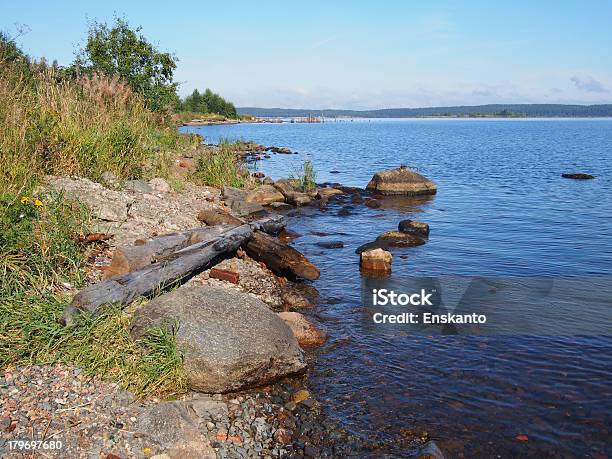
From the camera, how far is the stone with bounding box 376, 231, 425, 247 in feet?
49.9

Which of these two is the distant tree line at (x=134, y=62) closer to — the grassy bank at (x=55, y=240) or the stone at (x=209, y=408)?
the grassy bank at (x=55, y=240)

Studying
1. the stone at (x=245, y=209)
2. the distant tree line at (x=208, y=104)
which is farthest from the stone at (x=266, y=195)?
the distant tree line at (x=208, y=104)

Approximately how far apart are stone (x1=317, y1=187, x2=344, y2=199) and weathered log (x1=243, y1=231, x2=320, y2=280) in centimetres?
1114

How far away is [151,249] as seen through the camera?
363 inches

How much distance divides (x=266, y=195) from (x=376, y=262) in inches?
361

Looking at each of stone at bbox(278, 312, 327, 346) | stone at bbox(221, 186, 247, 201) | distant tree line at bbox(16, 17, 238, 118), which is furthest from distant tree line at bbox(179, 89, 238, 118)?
stone at bbox(278, 312, 327, 346)

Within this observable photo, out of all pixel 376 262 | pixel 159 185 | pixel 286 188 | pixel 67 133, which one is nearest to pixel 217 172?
pixel 286 188

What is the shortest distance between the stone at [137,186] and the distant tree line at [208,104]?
102020 mm

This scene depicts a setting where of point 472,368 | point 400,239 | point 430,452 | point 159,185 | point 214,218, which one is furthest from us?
point 400,239

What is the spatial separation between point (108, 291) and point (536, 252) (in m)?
11.7

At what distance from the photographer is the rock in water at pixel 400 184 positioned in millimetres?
24828

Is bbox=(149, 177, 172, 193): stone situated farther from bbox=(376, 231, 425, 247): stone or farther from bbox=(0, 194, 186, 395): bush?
bbox=(0, 194, 186, 395): bush

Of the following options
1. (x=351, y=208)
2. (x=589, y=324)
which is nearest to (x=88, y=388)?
(x=589, y=324)

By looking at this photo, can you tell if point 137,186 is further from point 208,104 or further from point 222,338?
point 208,104
